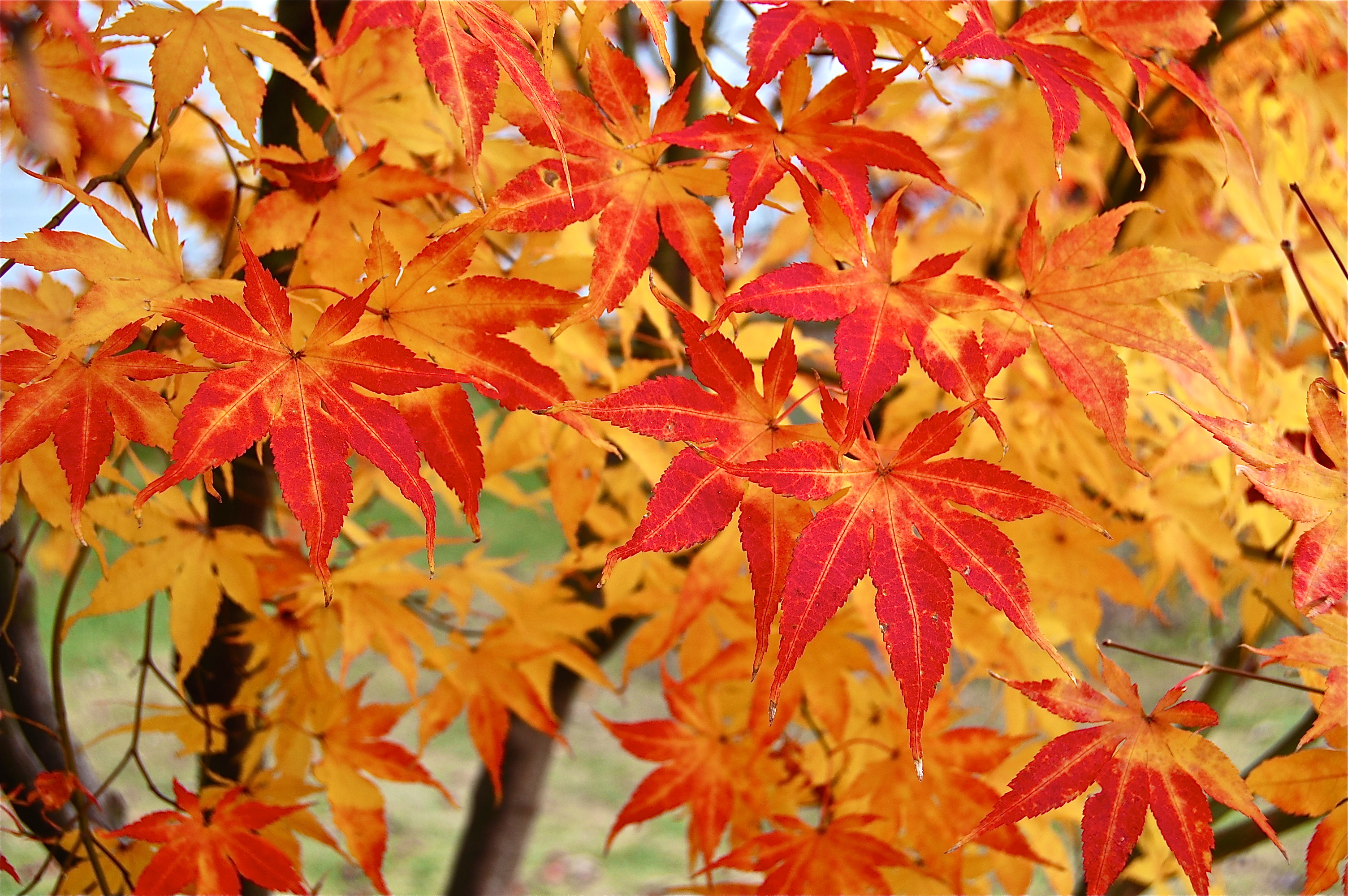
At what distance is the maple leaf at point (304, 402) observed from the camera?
1.62 ft

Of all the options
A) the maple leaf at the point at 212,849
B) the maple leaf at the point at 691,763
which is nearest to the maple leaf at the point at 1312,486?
the maple leaf at the point at 691,763

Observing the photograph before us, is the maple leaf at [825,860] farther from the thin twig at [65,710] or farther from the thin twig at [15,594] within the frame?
the thin twig at [15,594]

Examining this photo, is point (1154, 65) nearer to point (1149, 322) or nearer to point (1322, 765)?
point (1149, 322)

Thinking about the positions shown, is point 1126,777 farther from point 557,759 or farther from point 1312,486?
point 557,759

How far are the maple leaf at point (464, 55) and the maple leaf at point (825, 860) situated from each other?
2.14ft

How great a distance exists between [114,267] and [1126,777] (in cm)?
69

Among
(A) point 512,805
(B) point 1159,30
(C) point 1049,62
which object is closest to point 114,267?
(C) point 1049,62

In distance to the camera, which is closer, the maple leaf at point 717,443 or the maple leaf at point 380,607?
the maple leaf at point 717,443

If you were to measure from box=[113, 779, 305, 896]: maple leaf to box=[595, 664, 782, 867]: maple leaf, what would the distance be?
0.29 m

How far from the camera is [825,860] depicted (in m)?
0.87

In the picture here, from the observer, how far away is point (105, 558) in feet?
2.45

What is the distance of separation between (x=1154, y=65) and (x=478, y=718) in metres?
0.83

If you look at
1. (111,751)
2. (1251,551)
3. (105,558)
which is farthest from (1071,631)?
(111,751)

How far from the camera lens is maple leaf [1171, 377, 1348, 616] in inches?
21.3
